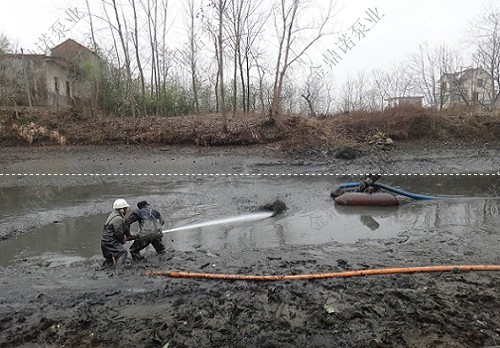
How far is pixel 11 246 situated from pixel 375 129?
17311 millimetres

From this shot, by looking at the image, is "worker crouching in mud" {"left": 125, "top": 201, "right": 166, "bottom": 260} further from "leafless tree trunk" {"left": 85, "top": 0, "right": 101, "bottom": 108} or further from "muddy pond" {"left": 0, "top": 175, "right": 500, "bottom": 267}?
"leafless tree trunk" {"left": 85, "top": 0, "right": 101, "bottom": 108}

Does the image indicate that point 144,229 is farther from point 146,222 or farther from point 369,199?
point 369,199

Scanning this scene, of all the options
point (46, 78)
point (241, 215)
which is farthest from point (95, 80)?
point (241, 215)

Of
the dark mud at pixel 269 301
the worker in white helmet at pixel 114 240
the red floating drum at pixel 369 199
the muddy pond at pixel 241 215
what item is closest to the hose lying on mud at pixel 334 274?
the dark mud at pixel 269 301

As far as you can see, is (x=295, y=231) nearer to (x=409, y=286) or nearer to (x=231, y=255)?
(x=231, y=255)

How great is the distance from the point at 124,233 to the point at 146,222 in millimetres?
407

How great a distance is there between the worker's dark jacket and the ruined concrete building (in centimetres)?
1899

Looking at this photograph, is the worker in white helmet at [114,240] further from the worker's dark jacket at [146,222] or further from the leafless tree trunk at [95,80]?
the leafless tree trunk at [95,80]

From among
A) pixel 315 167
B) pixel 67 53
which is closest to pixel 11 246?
pixel 315 167

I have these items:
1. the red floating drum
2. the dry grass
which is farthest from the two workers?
the dry grass

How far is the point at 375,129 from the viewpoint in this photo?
19.9 m

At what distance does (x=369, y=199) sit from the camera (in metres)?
10.2

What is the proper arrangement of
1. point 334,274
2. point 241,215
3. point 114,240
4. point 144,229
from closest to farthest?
point 334,274 → point 114,240 → point 144,229 → point 241,215

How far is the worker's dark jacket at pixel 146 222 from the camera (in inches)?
254
